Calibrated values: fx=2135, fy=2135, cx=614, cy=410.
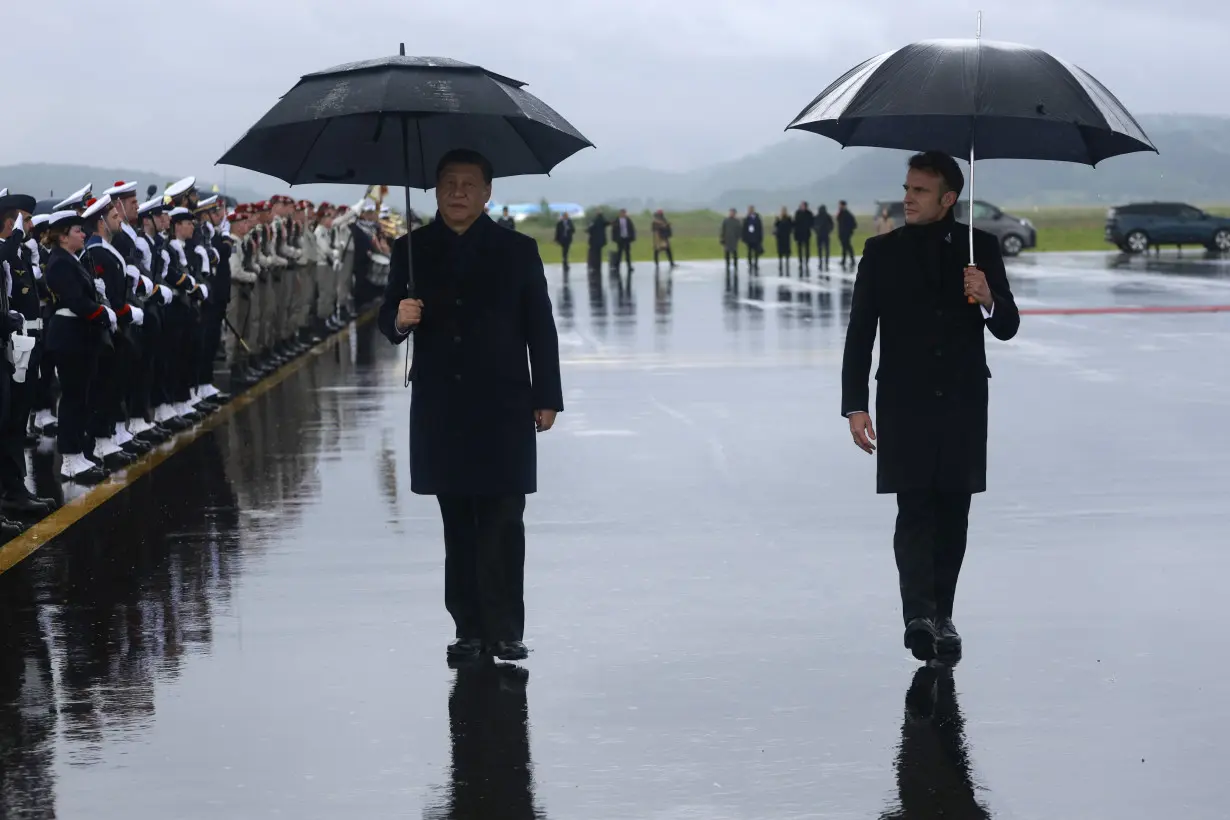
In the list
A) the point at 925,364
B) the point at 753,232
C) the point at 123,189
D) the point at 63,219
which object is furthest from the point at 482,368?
the point at 753,232

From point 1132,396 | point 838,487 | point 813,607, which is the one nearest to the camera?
point 813,607

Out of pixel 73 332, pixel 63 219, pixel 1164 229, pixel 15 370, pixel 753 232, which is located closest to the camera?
pixel 15 370

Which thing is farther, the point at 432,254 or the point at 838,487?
the point at 838,487

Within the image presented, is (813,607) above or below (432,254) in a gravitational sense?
below

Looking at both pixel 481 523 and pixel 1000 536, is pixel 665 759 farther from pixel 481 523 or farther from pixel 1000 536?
pixel 1000 536

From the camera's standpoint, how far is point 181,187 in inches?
677

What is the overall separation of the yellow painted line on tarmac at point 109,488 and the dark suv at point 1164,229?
43165 millimetres

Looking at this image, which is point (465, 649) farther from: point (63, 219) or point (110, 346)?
point (110, 346)

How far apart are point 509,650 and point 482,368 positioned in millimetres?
1008

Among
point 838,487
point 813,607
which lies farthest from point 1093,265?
point 813,607

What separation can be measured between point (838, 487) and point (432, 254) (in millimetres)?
5186

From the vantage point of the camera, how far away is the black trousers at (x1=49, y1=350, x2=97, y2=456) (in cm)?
1281

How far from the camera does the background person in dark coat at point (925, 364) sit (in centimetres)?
760

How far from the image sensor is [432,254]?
758cm
